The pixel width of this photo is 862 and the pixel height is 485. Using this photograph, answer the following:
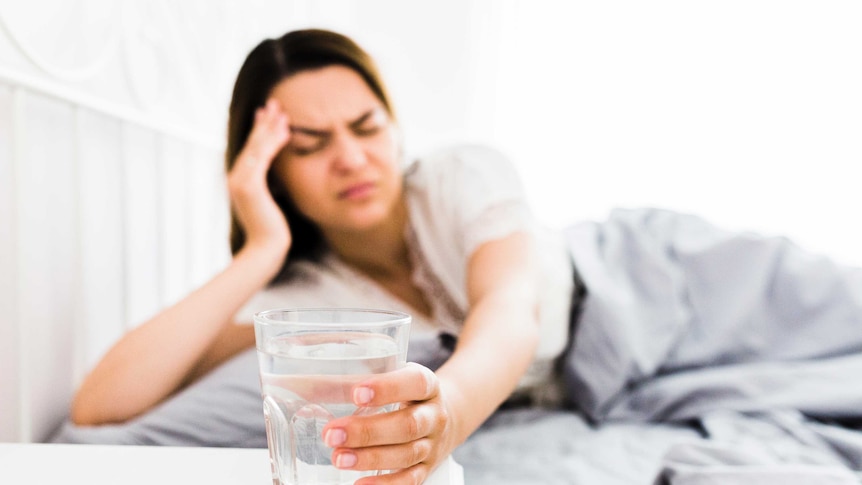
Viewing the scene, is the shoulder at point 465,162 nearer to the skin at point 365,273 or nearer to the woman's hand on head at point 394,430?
the skin at point 365,273

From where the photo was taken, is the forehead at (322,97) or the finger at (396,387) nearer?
the finger at (396,387)

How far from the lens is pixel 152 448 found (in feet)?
1.31

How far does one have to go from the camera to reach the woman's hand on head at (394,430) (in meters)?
0.28

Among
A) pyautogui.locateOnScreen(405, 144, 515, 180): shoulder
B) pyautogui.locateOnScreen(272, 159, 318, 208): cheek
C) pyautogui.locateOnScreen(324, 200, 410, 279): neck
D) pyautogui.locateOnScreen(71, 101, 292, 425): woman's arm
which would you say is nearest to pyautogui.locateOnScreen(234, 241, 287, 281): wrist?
pyautogui.locateOnScreen(71, 101, 292, 425): woman's arm

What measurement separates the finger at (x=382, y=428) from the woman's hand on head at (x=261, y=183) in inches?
22.9

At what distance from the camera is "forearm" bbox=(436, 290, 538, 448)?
46 centimetres

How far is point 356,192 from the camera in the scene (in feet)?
3.00

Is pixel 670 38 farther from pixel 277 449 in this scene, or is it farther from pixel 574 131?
pixel 277 449

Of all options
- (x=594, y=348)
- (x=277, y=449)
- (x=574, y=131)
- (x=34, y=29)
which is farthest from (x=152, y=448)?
(x=574, y=131)

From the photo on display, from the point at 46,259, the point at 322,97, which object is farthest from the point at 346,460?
the point at 322,97

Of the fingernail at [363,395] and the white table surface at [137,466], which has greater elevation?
the fingernail at [363,395]

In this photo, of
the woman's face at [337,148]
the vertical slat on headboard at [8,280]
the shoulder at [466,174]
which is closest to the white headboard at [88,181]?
the vertical slat on headboard at [8,280]

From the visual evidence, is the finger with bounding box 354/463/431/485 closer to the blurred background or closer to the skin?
the skin

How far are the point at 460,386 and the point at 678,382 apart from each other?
1.65ft
